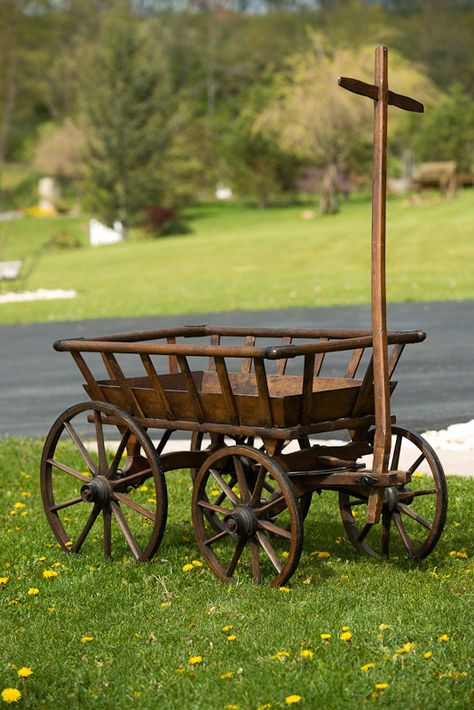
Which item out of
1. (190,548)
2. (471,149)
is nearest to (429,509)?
(190,548)

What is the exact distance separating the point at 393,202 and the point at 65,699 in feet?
147

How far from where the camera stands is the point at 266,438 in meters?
5.03

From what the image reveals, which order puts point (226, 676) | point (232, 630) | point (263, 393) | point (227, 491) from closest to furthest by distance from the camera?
1. point (226, 676)
2. point (232, 630)
3. point (263, 393)
4. point (227, 491)

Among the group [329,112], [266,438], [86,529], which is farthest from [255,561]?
[329,112]

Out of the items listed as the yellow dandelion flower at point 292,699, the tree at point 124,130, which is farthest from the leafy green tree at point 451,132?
the yellow dandelion flower at point 292,699

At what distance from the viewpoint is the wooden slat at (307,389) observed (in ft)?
16.2

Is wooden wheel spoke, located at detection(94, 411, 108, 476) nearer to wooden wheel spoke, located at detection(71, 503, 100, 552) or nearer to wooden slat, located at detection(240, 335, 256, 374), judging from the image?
wooden wheel spoke, located at detection(71, 503, 100, 552)

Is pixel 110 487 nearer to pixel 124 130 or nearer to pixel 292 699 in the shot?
pixel 292 699

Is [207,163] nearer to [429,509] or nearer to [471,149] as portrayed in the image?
[471,149]

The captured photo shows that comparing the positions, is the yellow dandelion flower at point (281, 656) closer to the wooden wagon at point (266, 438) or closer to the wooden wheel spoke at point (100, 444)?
the wooden wagon at point (266, 438)

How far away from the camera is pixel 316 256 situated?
30984mm

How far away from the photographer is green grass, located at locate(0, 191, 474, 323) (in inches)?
825

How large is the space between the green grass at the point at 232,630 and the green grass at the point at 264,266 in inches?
551

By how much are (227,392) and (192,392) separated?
0.25m
